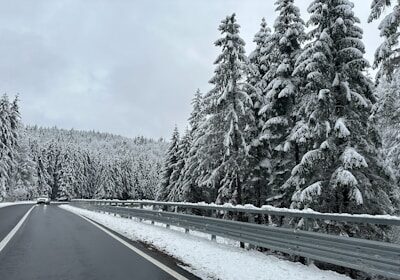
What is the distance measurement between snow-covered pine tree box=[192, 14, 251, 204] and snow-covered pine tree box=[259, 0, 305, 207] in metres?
1.89

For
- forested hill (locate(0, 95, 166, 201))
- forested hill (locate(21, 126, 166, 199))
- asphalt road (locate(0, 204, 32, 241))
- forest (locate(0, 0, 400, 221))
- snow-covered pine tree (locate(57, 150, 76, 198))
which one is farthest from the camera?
snow-covered pine tree (locate(57, 150, 76, 198))

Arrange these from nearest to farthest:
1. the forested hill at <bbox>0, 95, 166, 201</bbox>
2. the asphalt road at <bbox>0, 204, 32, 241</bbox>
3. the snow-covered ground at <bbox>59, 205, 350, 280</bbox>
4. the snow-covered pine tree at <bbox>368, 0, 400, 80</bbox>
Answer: the snow-covered ground at <bbox>59, 205, 350, 280</bbox>
the snow-covered pine tree at <bbox>368, 0, 400, 80</bbox>
the asphalt road at <bbox>0, 204, 32, 241</bbox>
the forested hill at <bbox>0, 95, 166, 201</bbox>

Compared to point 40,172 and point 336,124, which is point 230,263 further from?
point 40,172

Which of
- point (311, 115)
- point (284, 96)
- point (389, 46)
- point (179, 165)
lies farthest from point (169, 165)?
point (389, 46)

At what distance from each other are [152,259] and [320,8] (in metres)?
14.4

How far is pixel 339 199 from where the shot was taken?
17.1 m

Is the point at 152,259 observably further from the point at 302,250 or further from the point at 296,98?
the point at 296,98

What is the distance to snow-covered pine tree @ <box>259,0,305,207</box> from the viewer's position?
2189 centimetres

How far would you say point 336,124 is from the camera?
54.7ft

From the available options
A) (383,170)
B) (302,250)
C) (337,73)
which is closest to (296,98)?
(337,73)

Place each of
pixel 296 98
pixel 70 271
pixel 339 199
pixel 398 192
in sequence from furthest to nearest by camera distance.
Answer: pixel 296 98, pixel 398 192, pixel 339 199, pixel 70 271

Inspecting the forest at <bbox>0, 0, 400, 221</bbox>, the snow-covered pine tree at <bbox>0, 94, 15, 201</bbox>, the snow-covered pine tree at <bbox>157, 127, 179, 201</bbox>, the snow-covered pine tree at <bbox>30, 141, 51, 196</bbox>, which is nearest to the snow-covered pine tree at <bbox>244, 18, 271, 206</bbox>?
the forest at <bbox>0, 0, 400, 221</bbox>

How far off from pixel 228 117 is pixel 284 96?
176 inches

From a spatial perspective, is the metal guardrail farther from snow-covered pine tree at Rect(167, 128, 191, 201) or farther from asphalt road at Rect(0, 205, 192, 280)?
snow-covered pine tree at Rect(167, 128, 191, 201)
